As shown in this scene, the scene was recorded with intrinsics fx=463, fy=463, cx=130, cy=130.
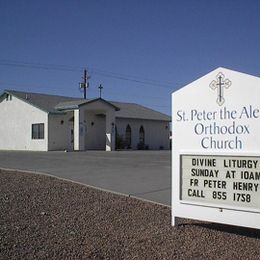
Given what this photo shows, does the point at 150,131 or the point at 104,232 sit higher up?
the point at 150,131

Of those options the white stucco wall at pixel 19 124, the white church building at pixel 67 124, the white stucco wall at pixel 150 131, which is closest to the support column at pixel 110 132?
the white church building at pixel 67 124

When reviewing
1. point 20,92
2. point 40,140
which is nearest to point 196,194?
point 40,140

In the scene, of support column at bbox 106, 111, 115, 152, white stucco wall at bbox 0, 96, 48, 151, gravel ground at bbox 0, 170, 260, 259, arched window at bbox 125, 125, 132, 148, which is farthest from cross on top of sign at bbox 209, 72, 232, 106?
arched window at bbox 125, 125, 132, 148

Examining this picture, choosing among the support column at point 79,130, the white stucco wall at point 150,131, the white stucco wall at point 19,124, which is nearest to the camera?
the support column at point 79,130

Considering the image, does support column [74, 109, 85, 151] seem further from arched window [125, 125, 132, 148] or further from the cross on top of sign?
the cross on top of sign

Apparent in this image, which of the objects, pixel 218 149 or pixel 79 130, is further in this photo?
pixel 79 130

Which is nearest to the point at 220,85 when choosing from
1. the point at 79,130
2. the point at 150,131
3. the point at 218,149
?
the point at 218,149

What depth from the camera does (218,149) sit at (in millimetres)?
7039

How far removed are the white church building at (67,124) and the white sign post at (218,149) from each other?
1260 inches

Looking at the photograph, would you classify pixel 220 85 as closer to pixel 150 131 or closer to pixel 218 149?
pixel 218 149

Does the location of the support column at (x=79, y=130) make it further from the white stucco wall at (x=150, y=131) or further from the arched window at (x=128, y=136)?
the arched window at (x=128, y=136)

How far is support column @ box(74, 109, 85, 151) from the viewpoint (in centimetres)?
3907

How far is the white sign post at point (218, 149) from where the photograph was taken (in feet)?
21.9

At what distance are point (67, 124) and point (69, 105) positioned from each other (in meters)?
1.91
